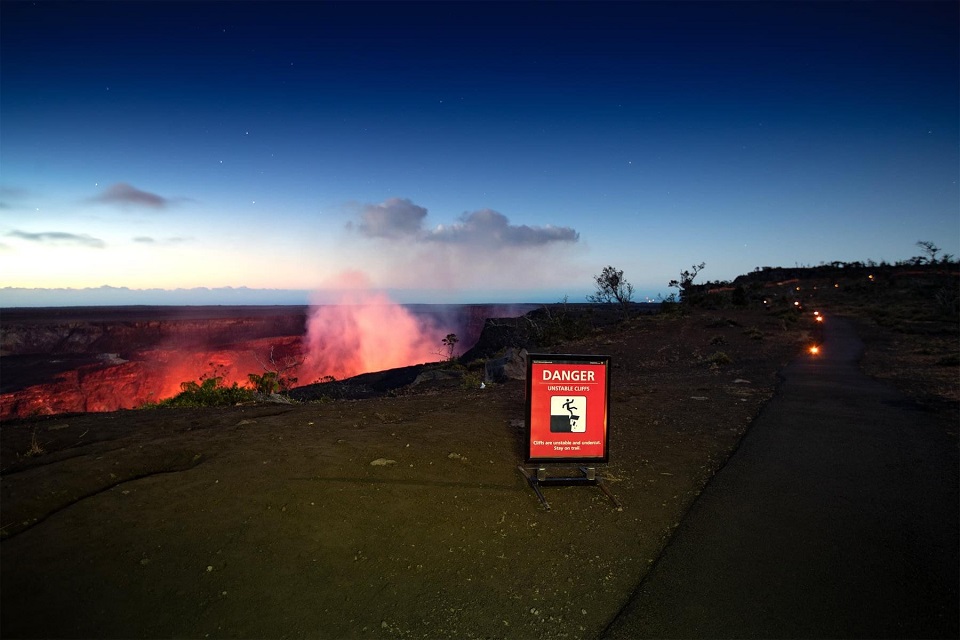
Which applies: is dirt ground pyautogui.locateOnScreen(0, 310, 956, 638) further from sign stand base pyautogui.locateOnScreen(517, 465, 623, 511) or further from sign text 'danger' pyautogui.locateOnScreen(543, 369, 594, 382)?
sign text 'danger' pyautogui.locateOnScreen(543, 369, 594, 382)

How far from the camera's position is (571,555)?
384 centimetres

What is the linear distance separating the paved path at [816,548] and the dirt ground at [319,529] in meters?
0.32

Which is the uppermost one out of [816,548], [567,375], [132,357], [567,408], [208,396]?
[567,375]

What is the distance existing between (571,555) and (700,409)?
663 cm

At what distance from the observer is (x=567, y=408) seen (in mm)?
5301

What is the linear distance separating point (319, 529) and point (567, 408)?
2968mm

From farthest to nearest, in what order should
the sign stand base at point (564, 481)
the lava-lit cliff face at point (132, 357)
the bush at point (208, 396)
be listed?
the lava-lit cliff face at point (132, 357) → the bush at point (208, 396) → the sign stand base at point (564, 481)

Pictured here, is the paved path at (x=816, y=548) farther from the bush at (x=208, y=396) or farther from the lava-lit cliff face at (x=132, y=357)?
the lava-lit cliff face at (x=132, y=357)

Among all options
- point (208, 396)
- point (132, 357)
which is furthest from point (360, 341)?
point (208, 396)

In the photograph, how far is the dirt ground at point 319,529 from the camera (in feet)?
9.75

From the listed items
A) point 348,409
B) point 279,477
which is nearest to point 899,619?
Result: point 279,477

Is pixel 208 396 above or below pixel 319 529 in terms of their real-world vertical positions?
below

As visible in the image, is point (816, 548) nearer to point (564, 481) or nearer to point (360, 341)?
point (564, 481)

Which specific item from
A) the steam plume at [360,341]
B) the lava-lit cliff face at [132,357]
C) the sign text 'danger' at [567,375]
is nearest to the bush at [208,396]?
the lava-lit cliff face at [132,357]
